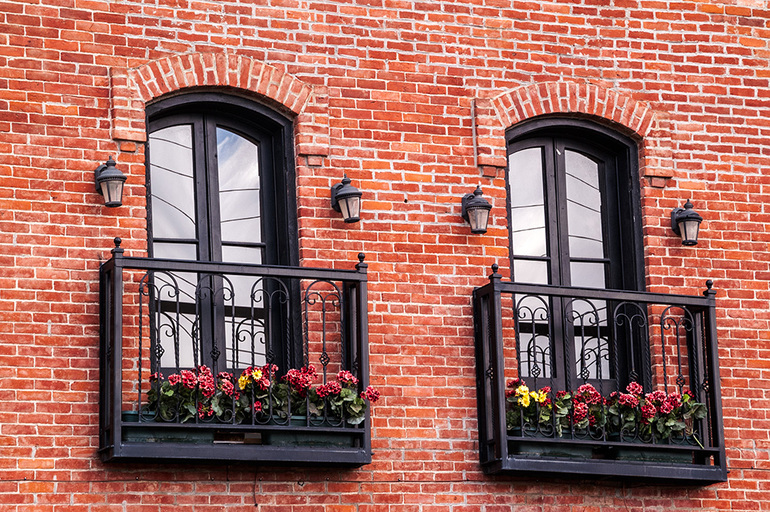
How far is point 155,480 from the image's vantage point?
9.10 meters

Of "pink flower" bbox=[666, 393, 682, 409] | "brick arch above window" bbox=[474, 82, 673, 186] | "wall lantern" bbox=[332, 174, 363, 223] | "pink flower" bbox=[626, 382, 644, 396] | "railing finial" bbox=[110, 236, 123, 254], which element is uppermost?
"brick arch above window" bbox=[474, 82, 673, 186]

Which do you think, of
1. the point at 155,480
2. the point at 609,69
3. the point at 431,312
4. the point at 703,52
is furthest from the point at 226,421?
the point at 703,52

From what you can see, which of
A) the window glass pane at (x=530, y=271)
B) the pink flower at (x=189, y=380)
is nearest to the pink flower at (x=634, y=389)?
the window glass pane at (x=530, y=271)

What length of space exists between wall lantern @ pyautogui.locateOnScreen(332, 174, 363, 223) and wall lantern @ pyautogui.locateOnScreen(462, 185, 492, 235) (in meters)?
0.80

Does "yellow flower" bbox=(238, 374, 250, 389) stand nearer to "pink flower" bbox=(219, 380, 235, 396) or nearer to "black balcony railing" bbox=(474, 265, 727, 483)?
"pink flower" bbox=(219, 380, 235, 396)

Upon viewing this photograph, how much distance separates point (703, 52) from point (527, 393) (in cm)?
332

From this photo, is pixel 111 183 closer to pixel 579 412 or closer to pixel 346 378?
pixel 346 378

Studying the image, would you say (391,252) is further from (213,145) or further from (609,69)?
(609,69)

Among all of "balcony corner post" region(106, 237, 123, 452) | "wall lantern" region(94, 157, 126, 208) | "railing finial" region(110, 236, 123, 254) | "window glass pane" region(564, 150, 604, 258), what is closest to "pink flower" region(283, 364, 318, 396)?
"balcony corner post" region(106, 237, 123, 452)

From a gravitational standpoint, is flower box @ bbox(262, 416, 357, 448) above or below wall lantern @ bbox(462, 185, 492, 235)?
below

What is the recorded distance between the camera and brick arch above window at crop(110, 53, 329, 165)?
9.68 metres

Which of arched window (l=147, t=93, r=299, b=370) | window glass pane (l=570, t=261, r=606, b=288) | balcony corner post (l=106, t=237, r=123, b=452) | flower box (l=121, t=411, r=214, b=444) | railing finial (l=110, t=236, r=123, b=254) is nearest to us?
balcony corner post (l=106, t=237, r=123, b=452)

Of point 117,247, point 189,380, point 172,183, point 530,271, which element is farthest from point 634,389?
point 117,247

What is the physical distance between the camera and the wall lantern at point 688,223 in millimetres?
10625
